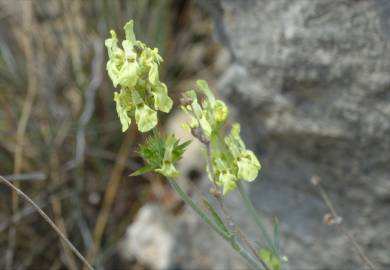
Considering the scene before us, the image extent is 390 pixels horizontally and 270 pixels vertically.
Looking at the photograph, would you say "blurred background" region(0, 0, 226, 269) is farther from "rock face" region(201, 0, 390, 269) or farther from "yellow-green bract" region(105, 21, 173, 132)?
"yellow-green bract" region(105, 21, 173, 132)

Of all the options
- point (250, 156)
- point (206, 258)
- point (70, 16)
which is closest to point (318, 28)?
point (250, 156)

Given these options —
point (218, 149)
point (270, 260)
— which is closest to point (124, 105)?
point (218, 149)

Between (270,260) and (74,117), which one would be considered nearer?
(270,260)

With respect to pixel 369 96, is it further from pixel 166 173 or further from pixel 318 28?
pixel 166 173

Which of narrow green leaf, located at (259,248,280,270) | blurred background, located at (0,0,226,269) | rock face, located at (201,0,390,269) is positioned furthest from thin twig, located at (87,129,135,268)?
narrow green leaf, located at (259,248,280,270)

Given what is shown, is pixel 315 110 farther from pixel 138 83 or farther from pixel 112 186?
pixel 112 186

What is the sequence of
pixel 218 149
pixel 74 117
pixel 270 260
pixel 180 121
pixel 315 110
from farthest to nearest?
pixel 180 121 < pixel 74 117 < pixel 315 110 < pixel 270 260 < pixel 218 149

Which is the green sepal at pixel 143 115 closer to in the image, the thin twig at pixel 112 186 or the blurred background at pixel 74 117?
the blurred background at pixel 74 117
